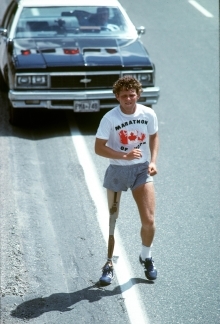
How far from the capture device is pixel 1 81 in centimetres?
1455

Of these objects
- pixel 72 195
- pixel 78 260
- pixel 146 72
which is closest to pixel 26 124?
pixel 146 72

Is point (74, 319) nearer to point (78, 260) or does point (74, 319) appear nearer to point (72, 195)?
point (78, 260)

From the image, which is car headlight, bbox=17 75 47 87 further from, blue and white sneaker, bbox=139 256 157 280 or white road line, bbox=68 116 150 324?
blue and white sneaker, bbox=139 256 157 280

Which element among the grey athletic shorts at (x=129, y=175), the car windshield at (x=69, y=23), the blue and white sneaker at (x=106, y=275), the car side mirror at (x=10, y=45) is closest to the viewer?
the grey athletic shorts at (x=129, y=175)

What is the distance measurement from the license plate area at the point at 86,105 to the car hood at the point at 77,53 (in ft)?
1.71

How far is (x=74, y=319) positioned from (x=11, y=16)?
752 cm

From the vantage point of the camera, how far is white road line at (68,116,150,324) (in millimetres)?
7219

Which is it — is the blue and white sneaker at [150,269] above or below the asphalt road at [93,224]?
above

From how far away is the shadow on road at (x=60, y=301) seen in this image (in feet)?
23.6

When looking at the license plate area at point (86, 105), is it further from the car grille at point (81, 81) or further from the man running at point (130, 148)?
the man running at point (130, 148)

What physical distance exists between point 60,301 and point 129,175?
1.24 meters

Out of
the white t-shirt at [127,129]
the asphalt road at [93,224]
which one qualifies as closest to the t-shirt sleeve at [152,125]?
the white t-shirt at [127,129]

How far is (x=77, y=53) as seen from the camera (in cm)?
1228

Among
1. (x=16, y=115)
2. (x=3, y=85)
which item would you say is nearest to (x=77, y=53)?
(x=16, y=115)
